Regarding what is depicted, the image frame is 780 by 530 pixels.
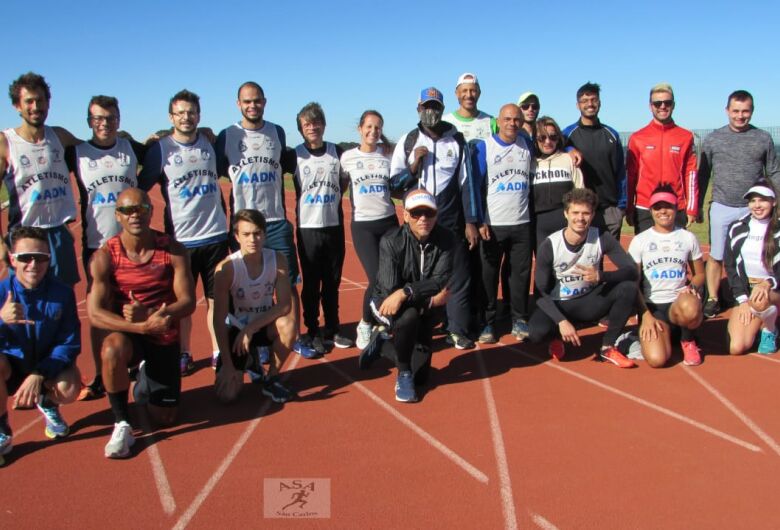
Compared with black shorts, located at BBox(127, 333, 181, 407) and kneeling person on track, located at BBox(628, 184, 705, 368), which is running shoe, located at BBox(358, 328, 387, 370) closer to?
black shorts, located at BBox(127, 333, 181, 407)

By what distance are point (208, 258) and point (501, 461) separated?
2804 millimetres

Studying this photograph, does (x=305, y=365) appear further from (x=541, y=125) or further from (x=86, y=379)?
(x=541, y=125)

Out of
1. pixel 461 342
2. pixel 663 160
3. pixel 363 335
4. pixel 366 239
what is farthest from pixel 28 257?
pixel 663 160

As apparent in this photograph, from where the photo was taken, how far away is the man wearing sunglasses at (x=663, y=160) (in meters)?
6.16

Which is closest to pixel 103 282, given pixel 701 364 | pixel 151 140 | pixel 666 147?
pixel 151 140

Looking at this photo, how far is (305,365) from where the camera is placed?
5426 millimetres

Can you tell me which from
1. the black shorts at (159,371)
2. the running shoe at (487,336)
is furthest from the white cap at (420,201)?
the black shorts at (159,371)

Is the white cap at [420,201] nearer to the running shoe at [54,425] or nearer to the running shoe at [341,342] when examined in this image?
the running shoe at [341,342]

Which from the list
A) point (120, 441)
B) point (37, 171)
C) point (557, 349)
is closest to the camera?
point (120, 441)

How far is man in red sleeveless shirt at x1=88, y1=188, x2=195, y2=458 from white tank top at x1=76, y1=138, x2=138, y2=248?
2.45 feet

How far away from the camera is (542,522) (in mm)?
3047

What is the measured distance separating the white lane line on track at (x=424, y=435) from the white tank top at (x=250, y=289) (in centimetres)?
88

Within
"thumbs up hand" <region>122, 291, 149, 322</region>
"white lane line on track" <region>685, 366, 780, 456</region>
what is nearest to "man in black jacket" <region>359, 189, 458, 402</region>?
"thumbs up hand" <region>122, 291, 149, 322</region>

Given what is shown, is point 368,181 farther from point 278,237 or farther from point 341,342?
point 341,342
